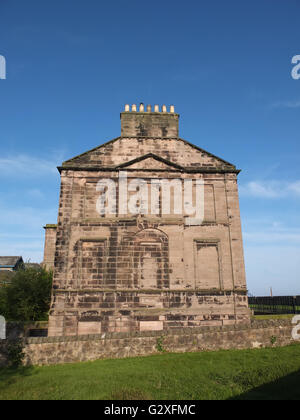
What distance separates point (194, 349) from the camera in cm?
1030

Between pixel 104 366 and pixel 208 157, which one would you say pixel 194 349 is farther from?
pixel 208 157

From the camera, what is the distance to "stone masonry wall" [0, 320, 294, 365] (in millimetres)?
9445

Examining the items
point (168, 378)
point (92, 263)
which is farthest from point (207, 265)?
point (168, 378)

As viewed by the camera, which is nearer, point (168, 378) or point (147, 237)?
point (168, 378)

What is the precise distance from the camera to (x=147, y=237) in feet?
53.5

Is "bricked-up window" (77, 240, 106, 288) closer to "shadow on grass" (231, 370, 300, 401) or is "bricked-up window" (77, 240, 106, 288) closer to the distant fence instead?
"shadow on grass" (231, 370, 300, 401)

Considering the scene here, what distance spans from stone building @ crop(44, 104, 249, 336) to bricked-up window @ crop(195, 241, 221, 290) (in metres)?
0.06

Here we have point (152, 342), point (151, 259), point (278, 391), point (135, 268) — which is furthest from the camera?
point (151, 259)

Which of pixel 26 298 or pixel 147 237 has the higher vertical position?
pixel 147 237

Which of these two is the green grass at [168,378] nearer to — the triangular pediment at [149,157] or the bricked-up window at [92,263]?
the bricked-up window at [92,263]

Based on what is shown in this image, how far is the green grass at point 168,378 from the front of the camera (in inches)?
253

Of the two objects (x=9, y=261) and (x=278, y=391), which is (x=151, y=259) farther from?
(x=9, y=261)

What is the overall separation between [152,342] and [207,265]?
23.2 feet

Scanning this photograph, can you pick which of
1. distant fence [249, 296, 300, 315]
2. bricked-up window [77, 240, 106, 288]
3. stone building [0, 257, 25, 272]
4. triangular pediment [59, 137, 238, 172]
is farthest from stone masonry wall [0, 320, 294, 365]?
stone building [0, 257, 25, 272]
